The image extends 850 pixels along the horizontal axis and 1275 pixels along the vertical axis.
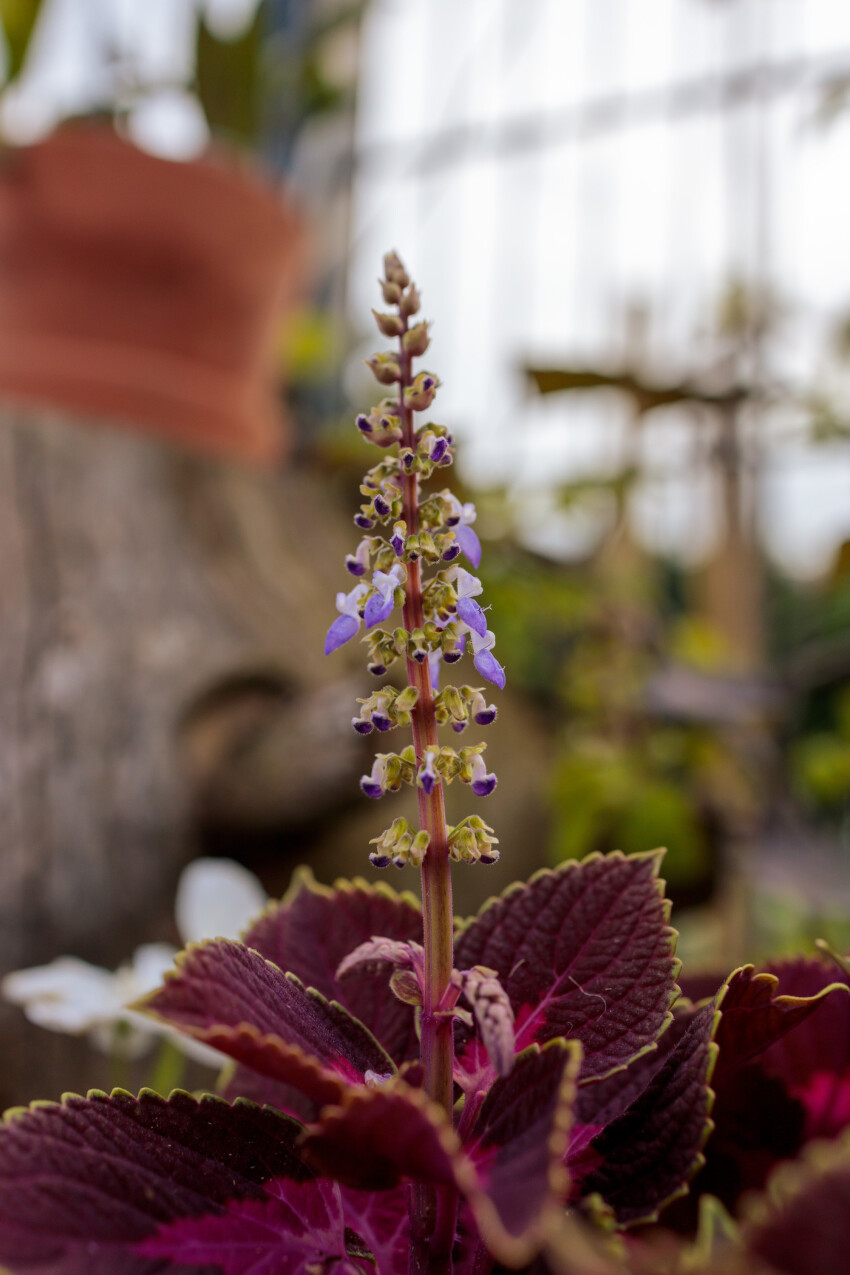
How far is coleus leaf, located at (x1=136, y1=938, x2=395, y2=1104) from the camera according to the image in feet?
0.61

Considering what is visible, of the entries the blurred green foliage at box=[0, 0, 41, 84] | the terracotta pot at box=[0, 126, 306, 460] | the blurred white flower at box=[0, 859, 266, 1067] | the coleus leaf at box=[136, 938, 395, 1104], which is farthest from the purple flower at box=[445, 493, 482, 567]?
the blurred green foliage at box=[0, 0, 41, 84]

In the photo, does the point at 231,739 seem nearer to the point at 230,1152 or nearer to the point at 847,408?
the point at 230,1152

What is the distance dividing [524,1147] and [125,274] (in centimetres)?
114

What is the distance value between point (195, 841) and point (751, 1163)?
24.2 inches

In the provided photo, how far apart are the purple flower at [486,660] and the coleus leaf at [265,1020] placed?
0.27 feet

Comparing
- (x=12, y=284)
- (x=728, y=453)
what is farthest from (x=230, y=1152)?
(x=12, y=284)

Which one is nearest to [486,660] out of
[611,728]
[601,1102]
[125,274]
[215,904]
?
[601,1102]

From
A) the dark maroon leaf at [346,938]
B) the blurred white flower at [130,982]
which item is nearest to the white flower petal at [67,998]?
the blurred white flower at [130,982]

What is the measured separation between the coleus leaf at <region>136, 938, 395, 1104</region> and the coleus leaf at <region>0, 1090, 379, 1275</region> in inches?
0.9

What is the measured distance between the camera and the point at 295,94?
1.54m

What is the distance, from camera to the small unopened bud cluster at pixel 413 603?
0.72 ft

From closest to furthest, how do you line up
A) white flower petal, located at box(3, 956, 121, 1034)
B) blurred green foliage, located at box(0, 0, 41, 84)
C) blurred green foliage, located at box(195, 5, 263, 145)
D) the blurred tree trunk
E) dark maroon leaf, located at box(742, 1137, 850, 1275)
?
dark maroon leaf, located at box(742, 1137, 850, 1275)
white flower petal, located at box(3, 956, 121, 1034)
the blurred tree trunk
blurred green foliage, located at box(0, 0, 41, 84)
blurred green foliage, located at box(195, 5, 263, 145)

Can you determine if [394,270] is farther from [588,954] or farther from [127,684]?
[127,684]

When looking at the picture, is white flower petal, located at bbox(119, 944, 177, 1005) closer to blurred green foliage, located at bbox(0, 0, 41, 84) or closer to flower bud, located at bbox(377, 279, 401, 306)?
flower bud, located at bbox(377, 279, 401, 306)
